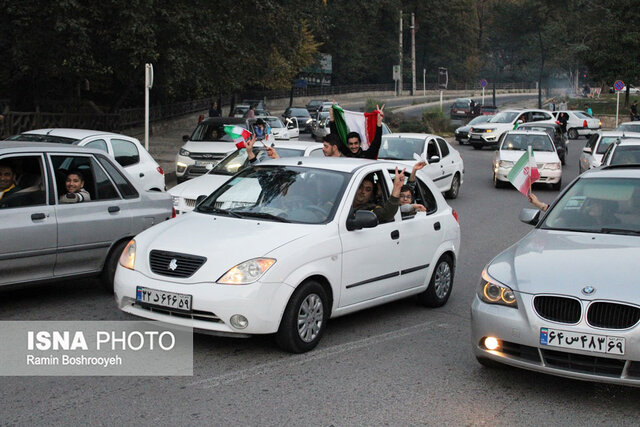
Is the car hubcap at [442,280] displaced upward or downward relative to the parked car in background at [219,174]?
downward

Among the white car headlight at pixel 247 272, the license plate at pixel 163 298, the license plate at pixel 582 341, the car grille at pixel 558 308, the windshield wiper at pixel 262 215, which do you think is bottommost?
the license plate at pixel 582 341

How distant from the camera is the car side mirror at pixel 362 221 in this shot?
274 inches

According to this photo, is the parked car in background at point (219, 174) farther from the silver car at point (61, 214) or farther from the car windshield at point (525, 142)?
the car windshield at point (525, 142)

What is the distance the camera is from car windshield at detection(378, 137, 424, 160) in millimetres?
17141

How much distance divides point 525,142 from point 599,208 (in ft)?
54.8

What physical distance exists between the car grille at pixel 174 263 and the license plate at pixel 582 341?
2651 mm

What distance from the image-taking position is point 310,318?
21.5 feet

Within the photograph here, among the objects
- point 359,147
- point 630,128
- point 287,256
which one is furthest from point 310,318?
point 630,128

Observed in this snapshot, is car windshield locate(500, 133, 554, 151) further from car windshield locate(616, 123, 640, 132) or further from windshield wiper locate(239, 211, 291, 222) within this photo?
windshield wiper locate(239, 211, 291, 222)

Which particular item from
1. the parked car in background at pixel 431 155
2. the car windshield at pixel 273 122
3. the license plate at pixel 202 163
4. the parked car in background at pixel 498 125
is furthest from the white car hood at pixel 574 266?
the parked car in background at pixel 498 125

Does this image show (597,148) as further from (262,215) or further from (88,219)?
(88,219)

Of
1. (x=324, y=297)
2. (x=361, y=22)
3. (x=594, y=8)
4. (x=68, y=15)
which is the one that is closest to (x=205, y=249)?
(x=324, y=297)

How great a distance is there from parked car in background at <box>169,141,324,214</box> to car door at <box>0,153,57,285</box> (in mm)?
4404

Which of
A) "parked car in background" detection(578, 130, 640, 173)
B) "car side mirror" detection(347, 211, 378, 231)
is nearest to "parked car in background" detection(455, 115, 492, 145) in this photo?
"parked car in background" detection(578, 130, 640, 173)
